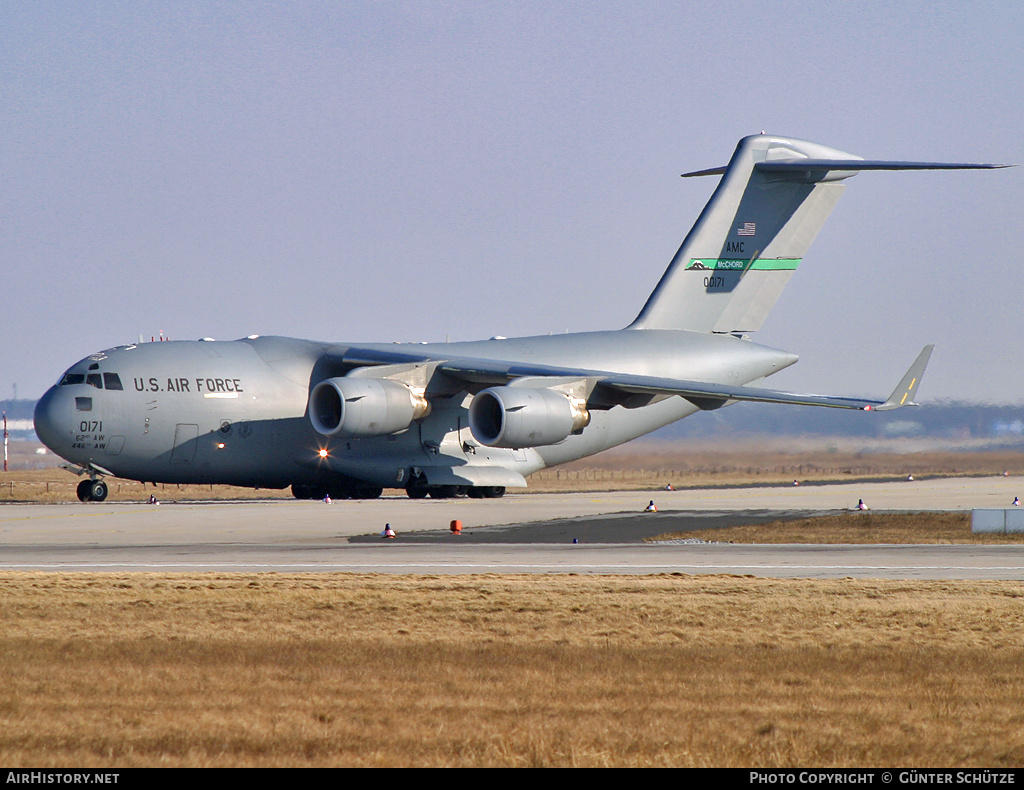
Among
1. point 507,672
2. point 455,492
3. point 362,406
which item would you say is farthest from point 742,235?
point 507,672

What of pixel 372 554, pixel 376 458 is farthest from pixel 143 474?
pixel 372 554

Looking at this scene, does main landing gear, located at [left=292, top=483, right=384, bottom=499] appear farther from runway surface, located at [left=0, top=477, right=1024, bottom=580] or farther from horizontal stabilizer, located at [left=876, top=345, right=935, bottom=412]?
horizontal stabilizer, located at [left=876, top=345, right=935, bottom=412]

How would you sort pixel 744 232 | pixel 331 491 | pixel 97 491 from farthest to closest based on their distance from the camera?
1. pixel 744 232
2. pixel 331 491
3. pixel 97 491

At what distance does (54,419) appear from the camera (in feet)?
Answer: 91.7

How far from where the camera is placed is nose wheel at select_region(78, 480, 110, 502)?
2870 centimetres

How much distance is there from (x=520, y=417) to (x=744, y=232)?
37.8 feet

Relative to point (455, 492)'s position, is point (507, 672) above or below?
below

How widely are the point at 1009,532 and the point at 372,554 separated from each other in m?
10.8

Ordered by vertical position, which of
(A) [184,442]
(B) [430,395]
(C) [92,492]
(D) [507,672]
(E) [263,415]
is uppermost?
(B) [430,395]

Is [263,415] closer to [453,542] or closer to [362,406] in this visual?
[362,406]

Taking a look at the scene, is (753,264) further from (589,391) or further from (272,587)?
(272,587)

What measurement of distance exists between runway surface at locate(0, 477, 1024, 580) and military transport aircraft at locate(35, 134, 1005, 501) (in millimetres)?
1712

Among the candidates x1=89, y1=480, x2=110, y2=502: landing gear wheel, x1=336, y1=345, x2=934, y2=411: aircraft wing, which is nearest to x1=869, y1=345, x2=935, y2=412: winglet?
x1=336, y1=345, x2=934, y2=411: aircraft wing

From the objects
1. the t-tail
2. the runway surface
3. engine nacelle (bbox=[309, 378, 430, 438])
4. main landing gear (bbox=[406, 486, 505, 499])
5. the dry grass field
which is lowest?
the dry grass field
